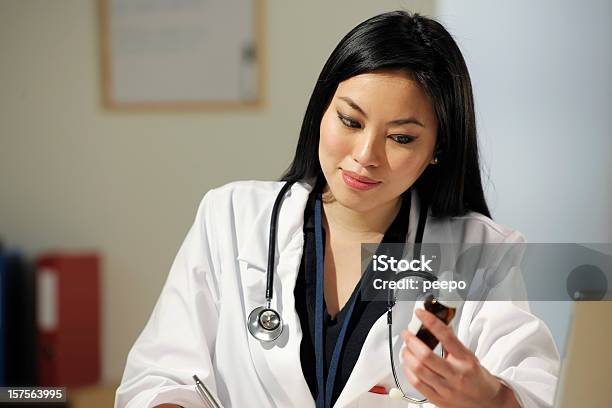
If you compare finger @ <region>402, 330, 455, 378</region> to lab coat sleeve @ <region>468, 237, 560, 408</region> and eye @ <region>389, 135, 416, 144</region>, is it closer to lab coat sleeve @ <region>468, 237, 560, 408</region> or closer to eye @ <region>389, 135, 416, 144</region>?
lab coat sleeve @ <region>468, 237, 560, 408</region>

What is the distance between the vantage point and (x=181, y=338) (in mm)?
1031

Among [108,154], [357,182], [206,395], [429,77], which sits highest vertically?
[429,77]

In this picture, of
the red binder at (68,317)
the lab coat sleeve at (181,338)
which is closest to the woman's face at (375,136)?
the lab coat sleeve at (181,338)

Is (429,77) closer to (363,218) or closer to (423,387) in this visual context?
(363,218)

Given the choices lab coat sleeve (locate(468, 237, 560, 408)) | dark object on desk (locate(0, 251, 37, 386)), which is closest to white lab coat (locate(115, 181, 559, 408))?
lab coat sleeve (locate(468, 237, 560, 408))

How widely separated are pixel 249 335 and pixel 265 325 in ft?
0.14

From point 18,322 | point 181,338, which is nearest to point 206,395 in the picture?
point 181,338

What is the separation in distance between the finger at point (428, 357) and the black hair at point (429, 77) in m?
0.34

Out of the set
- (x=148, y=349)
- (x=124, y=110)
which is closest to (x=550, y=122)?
(x=148, y=349)

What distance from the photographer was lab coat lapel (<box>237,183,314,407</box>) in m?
1.00

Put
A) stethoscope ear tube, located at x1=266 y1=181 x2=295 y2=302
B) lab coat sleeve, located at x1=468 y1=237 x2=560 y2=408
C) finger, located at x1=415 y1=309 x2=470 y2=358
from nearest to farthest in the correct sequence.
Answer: finger, located at x1=415 y1=309 x2=470 y2=358 → lab coat sleeve, located at x1=468 y1=237 x2=560 y2=408 → stethoscope ear tube, located at x1=266 y1=181 x2=295 y2=302

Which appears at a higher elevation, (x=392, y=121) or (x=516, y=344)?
(x=392, y=121)

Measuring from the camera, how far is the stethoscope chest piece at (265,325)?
1001 mm

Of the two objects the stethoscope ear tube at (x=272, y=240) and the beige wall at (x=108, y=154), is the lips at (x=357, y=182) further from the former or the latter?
the beige wall at (x=108, y=154)
